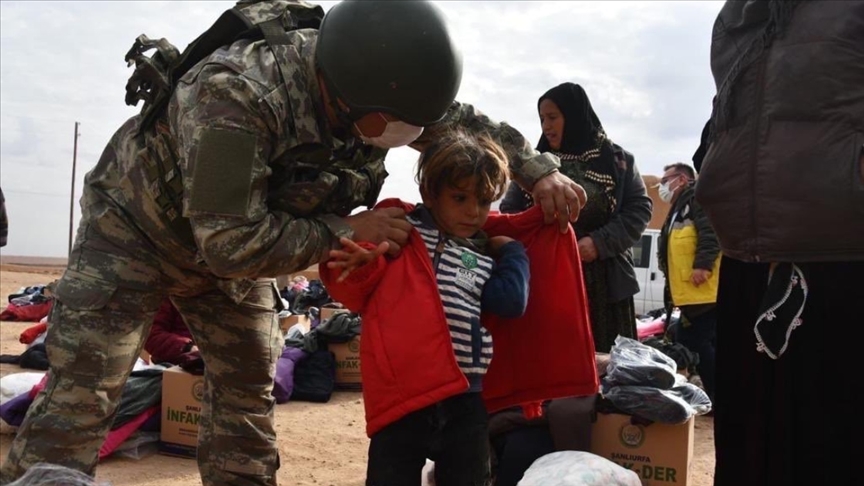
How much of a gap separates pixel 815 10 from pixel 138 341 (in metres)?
2.20

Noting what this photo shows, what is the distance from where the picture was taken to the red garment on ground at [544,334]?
2.61 meters

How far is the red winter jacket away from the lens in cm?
229

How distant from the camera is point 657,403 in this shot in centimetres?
340

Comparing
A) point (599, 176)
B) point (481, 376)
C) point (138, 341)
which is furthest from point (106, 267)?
point (599, 176)

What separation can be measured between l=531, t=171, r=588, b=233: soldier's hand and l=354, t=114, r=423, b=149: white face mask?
472 mm

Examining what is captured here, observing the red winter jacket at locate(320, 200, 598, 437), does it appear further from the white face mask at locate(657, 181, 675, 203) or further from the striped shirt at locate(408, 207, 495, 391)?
the white face mask at locate(657, 181, 675, 203)

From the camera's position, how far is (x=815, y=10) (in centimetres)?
200

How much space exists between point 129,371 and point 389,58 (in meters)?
1.31

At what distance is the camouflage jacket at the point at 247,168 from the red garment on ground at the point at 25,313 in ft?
28.4

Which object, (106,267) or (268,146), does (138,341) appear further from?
(268,146)

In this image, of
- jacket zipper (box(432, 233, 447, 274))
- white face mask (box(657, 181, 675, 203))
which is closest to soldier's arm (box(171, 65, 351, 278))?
jacket zipper (box(432, 233, 447, 274))

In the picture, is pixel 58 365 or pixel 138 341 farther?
pixel 138 341

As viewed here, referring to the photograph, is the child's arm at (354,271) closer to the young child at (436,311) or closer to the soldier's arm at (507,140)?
the young child at (436,311)

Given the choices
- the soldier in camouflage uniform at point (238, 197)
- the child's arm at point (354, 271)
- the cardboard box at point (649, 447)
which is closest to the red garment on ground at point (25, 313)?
the soldier in camouflage uniform at point (238, 197)
